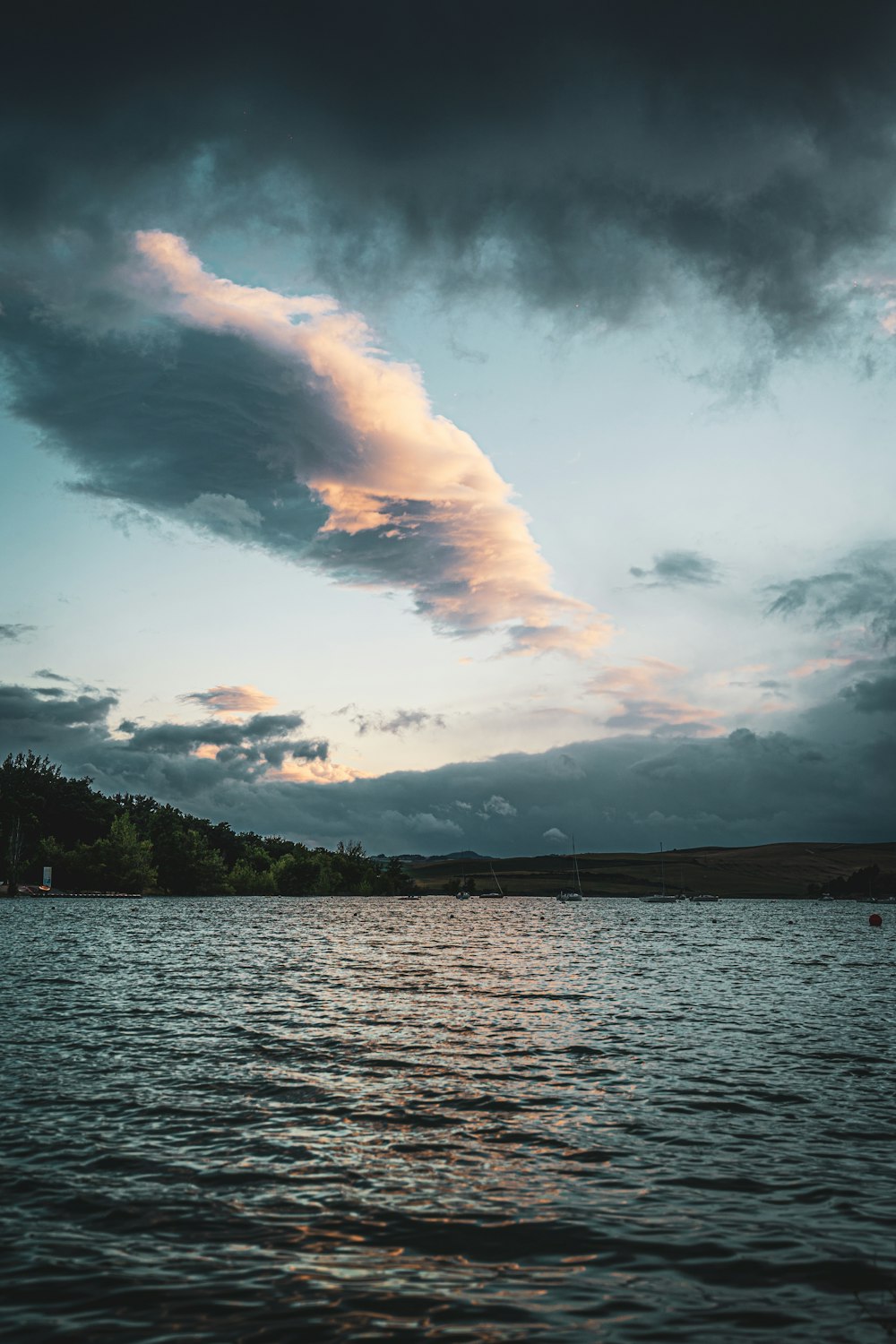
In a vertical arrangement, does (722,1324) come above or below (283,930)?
above

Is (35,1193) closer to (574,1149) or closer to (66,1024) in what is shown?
(574,1149)

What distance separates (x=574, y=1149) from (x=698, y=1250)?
6686 mm

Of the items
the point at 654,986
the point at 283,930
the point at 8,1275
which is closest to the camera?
the point at 8,1275

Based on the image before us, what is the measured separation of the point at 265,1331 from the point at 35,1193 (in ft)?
27.0

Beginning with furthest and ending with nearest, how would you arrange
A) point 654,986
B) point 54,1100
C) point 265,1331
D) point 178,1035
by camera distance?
point 654,986 < point 178,1035 < point 54,1100 < point 265,1331

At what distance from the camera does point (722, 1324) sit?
42.9ft

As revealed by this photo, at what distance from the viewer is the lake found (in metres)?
13.5

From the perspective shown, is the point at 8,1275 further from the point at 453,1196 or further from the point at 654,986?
the point at 654,986

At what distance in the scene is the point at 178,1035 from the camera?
126 ft

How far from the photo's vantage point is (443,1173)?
2027cm

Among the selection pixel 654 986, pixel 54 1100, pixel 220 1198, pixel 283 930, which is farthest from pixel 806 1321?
pixel 283 930

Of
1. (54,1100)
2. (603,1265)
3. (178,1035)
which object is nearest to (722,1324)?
(603,1265)

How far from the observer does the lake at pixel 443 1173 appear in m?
13.5

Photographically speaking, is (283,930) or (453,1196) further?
(283,930)
